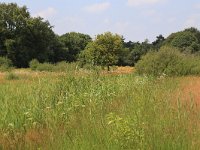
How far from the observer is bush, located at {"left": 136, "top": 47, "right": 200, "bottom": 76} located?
1188 inches

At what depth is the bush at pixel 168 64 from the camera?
30.2 meters

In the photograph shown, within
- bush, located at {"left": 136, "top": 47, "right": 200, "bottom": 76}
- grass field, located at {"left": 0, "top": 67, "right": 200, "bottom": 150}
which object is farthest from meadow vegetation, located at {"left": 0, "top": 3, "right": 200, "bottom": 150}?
bush, located at {"left": 136, "top": 47, "right": 200, "bottom": 76}

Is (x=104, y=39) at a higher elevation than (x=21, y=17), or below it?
below

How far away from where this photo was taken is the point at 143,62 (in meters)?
31.5

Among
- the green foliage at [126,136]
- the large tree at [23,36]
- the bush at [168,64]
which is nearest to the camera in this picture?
the green foliage at [126,136]

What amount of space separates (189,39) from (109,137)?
76211 mm

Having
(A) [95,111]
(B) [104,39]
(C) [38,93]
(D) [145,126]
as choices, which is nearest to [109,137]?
(D) [145,126]

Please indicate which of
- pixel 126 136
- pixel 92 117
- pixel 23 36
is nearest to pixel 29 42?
pixel 23 36

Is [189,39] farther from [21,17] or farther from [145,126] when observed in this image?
[145,126]

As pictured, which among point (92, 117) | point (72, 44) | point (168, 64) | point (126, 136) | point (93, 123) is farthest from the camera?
point (72, 44)

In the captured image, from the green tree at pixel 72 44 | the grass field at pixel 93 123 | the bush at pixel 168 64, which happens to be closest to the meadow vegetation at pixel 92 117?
the grass field at pixel 93 123

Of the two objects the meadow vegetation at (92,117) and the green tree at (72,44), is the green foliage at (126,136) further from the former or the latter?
the green tree at (72,44)

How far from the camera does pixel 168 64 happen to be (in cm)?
3031

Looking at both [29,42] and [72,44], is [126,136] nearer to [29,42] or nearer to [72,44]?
[29,42]
